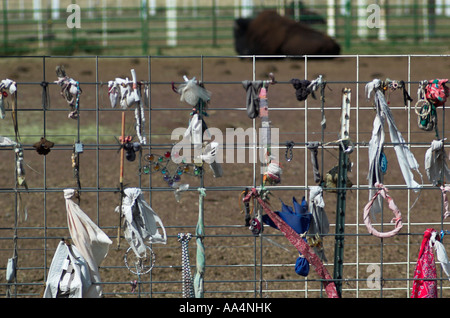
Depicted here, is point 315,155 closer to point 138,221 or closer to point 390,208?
point 390,208

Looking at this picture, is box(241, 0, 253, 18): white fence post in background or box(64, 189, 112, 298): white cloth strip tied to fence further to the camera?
box(241, 0, 253, 18): white fence post in background

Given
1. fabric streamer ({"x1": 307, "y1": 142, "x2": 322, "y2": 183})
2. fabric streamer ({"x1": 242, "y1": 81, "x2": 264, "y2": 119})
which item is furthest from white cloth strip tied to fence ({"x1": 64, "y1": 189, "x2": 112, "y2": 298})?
fabric streamer ({"x1": 307, "y1": 142, "x2": 322, "y2": 183})

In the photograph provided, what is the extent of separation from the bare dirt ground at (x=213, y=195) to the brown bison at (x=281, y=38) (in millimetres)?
1564

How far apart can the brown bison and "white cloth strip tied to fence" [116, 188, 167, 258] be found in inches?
446

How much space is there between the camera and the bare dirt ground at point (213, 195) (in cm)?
458

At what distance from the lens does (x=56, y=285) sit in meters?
3.33

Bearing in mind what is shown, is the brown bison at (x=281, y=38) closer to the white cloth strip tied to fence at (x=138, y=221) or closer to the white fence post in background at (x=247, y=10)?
the white fence post in background at (x=247, y=10)

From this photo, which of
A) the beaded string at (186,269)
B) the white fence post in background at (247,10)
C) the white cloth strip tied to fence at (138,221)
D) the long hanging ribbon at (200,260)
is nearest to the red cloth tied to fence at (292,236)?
the long hanging ribbon at (200,260)

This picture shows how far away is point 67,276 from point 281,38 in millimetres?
11850

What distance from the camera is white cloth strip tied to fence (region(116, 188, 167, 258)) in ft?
11.2

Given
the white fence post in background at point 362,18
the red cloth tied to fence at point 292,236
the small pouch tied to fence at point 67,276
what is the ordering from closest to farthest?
the small pouch tied to fence at point 67,276 → the red cloth tied to fence at point 292,236 → the white fence post in background at point 362,18

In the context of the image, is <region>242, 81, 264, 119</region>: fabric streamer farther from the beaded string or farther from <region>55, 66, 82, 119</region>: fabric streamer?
<region>55, 66, 82, 119</region>: fabric streamer

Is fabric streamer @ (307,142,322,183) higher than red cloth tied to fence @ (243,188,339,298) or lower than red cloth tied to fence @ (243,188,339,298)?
higher
